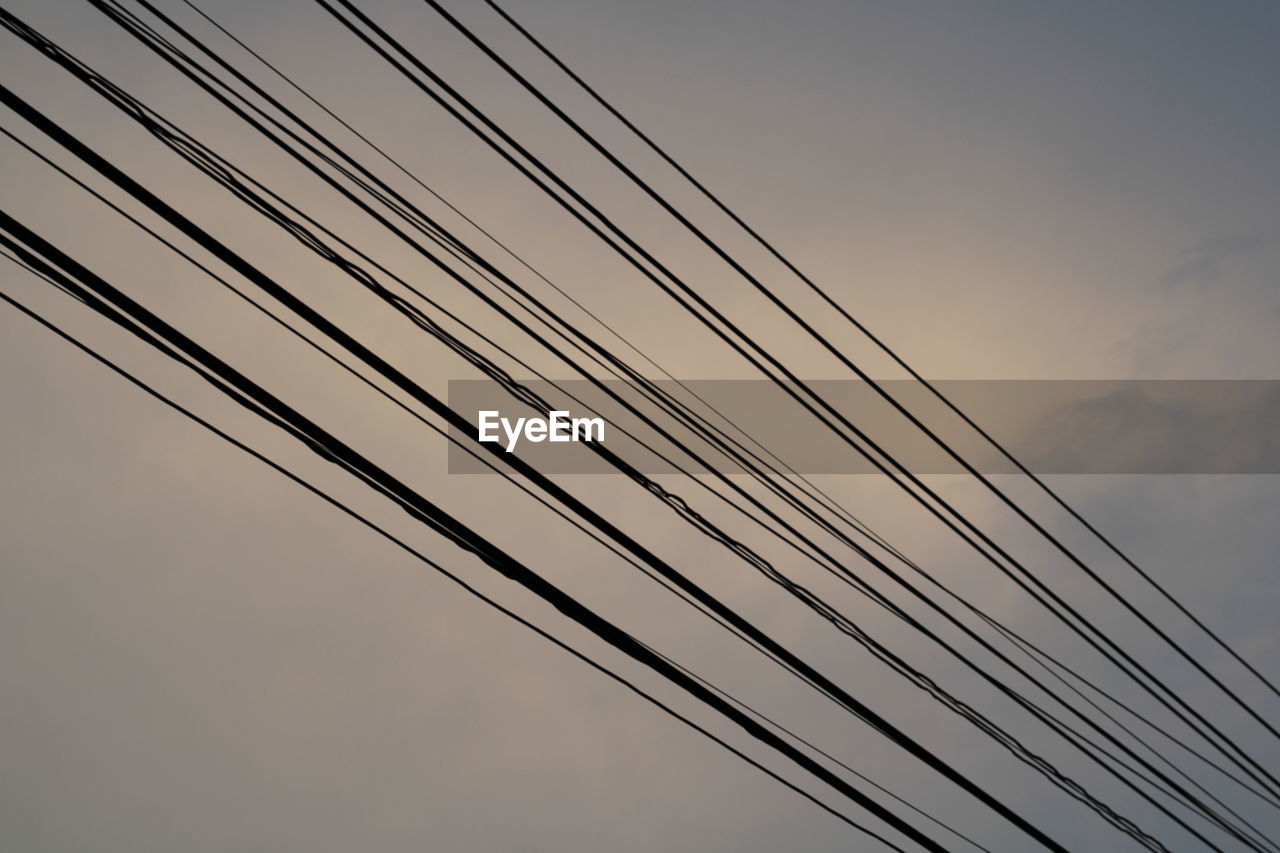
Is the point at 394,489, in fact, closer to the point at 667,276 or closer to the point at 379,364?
the point at 379,364

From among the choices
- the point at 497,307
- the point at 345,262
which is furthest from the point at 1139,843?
the point at 345,262

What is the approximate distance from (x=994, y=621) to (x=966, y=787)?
2832 millimetres

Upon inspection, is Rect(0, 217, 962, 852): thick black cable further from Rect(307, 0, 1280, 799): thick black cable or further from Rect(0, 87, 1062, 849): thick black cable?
Rect(307, 0, 1280, 799): thick black cable

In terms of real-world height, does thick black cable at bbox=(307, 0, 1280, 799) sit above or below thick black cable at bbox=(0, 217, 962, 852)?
above

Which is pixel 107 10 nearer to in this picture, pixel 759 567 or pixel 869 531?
pixel 759 567

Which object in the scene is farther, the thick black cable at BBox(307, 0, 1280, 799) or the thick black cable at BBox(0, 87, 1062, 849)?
the thick black cable at BBox(307, 0, 1280, 799)

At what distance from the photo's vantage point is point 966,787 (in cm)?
503

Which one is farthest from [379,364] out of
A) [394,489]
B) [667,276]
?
[667,276]

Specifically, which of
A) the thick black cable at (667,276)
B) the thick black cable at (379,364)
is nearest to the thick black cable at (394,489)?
the thick black cable at (379,364)

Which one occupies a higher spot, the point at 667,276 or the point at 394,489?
the point at 667,276

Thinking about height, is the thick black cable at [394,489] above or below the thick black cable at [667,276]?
below

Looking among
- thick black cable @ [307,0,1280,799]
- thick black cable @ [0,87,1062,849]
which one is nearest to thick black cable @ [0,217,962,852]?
thick black cable @ [0,87,1062,849]

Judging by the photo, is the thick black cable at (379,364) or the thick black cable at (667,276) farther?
the thick black cable at (667,276)

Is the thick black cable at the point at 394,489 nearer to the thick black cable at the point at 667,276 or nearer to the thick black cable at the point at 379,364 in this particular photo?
the thick black cable at the point at 379,364
